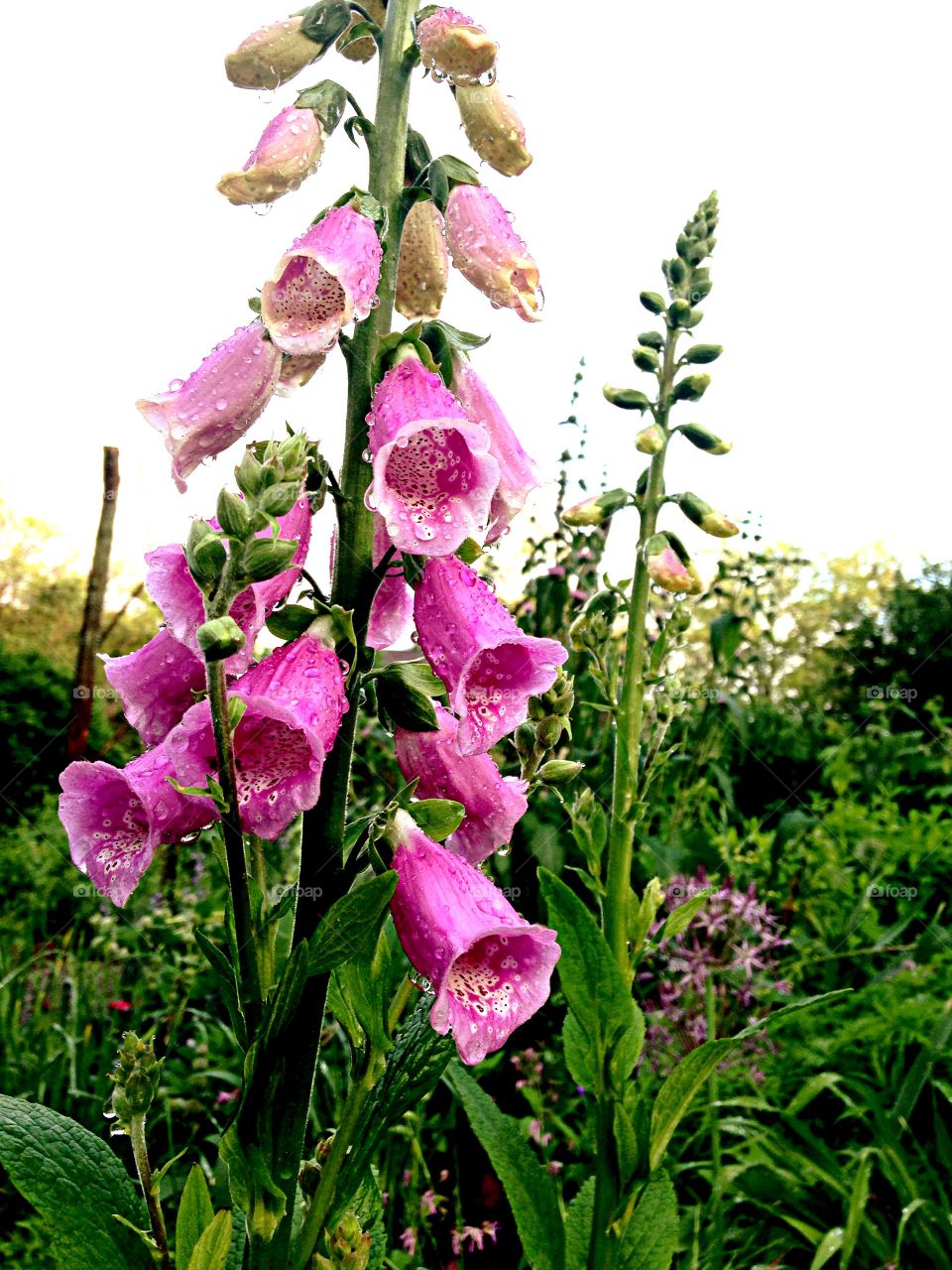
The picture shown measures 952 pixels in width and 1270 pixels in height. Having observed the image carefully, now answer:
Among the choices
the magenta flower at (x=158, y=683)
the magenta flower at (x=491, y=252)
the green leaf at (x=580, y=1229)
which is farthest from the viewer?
the green leaf at (x=580, y=1229)

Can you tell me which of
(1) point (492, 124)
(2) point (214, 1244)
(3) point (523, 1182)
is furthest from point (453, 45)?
(3) point (523, 1182)

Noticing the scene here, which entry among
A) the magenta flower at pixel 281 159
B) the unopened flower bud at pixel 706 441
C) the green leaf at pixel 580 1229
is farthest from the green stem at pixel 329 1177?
the unopened flower bud at pixel 706 441

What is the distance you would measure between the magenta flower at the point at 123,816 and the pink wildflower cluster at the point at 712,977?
2074 mm

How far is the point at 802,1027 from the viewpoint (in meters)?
3.35

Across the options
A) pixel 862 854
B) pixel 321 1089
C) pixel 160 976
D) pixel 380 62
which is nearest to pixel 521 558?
pixel 862 854

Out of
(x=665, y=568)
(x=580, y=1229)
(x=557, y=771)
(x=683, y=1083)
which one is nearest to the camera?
(x=557, y=771)

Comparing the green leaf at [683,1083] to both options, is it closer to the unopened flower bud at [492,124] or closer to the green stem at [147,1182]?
the green stem at [147,1182]

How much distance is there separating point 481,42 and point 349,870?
3.39 feet

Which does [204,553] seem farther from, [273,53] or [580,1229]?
[580,1229]

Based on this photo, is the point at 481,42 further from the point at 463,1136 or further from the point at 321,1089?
the point at 321,1089

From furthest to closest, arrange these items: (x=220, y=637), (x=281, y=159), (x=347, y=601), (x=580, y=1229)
Answer: (x=580, y=1229) < (x=281, y=159) < (x=347, y=601) < (x=220, y=637)

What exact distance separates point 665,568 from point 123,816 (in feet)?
4.20

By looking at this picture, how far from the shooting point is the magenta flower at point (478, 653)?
1.23m

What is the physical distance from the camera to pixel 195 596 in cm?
121
